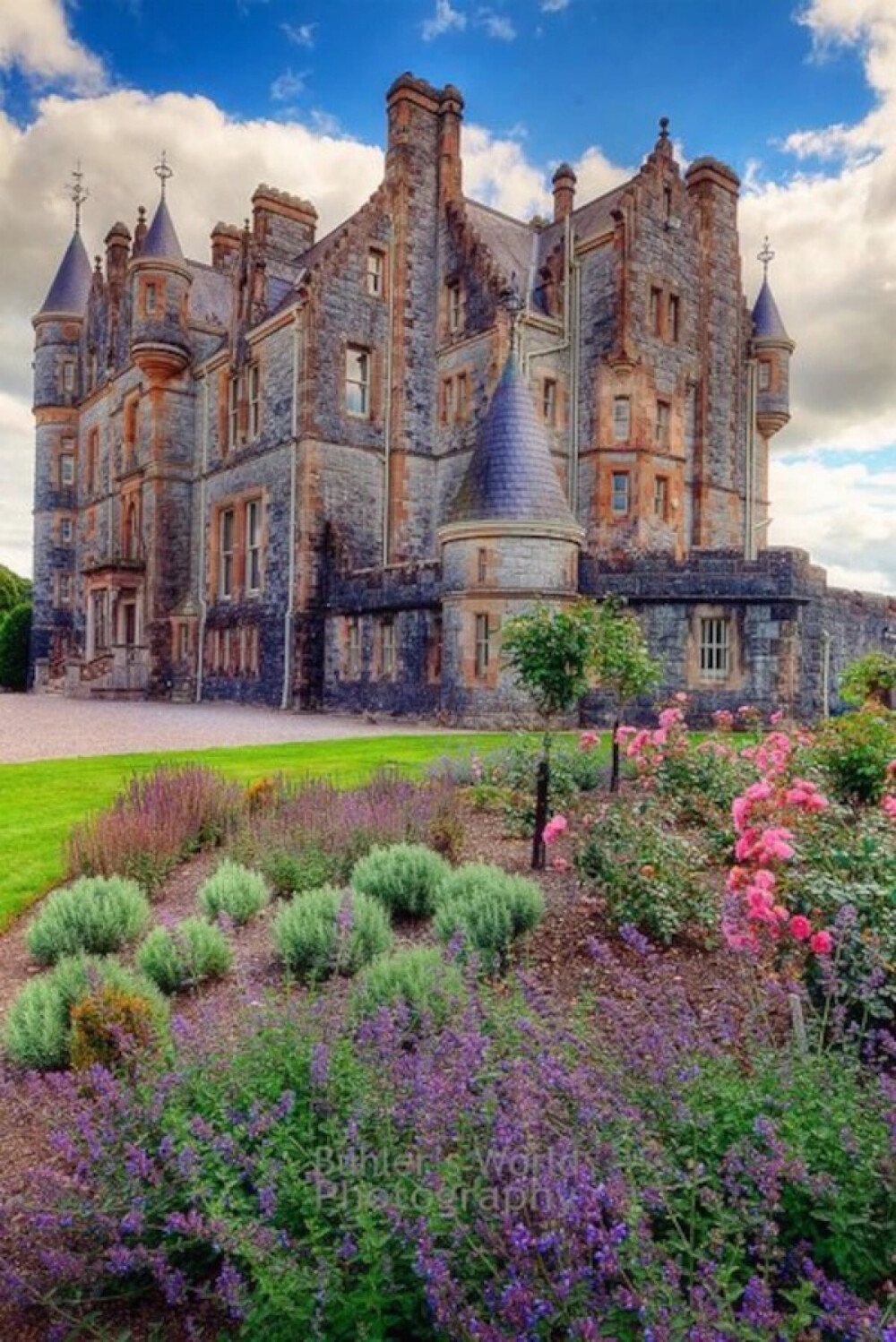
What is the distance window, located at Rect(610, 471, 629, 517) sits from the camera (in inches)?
1123

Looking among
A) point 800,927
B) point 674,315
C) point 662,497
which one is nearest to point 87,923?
point 800,927

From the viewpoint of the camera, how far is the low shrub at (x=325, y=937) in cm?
559

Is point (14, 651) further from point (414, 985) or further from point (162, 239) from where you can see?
point (414, 985)

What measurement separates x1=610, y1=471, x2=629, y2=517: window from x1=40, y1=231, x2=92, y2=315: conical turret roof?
30425 millimetres

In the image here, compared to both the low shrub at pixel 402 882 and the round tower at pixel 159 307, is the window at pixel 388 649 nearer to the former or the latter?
the round tower at pixel 159 307

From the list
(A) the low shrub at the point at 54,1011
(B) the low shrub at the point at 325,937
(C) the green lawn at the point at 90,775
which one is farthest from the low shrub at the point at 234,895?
(A) the low shrub at the point at 54,1011

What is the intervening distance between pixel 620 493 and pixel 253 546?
472 inches

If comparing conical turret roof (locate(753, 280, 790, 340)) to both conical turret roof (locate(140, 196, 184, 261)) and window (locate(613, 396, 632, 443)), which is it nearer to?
window (locate(613, 396, 632, 443))

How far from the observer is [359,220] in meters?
28.8

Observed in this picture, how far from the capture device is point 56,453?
45125 millimetres

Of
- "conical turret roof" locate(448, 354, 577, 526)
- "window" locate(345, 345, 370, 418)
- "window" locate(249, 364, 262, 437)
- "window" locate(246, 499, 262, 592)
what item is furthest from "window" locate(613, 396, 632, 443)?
"window" locate(246, 499, 262, 592)

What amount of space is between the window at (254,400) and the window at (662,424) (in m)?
12.7

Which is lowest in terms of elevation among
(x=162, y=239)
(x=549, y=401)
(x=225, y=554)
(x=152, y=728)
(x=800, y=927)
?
(x=152, y=728)

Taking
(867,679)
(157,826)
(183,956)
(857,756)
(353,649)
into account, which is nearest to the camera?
(183,956)
